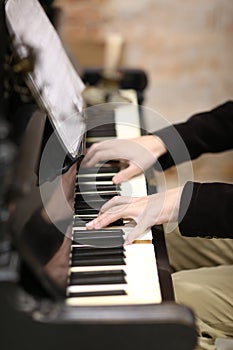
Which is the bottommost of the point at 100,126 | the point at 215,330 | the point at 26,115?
the point at 215,330

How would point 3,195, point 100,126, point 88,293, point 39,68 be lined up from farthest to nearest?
point 100,126 → point 39,68 → point 88,293 → point 3,195

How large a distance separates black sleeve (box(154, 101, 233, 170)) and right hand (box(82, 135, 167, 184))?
0.03 m

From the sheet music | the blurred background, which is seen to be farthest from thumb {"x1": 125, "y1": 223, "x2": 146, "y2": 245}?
the blurred background

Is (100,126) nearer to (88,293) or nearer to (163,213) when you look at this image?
(163,213)

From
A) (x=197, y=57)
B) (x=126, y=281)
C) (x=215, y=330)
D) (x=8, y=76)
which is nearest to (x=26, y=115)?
(x=8, y=76)

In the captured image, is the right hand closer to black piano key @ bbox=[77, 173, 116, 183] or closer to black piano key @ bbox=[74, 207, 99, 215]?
black piano key @ bbox=[77, 173, 116, 183]

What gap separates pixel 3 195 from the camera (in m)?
0.99

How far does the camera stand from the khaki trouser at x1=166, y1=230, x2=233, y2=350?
148cm

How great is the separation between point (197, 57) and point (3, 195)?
9.61 ft

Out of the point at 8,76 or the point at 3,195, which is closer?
the point at 3,195

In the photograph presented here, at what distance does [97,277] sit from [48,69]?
55cm

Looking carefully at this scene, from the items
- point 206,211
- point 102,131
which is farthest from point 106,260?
point 102,131

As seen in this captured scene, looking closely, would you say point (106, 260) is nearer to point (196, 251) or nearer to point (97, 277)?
point (97, 277)

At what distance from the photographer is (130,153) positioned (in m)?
1.71
